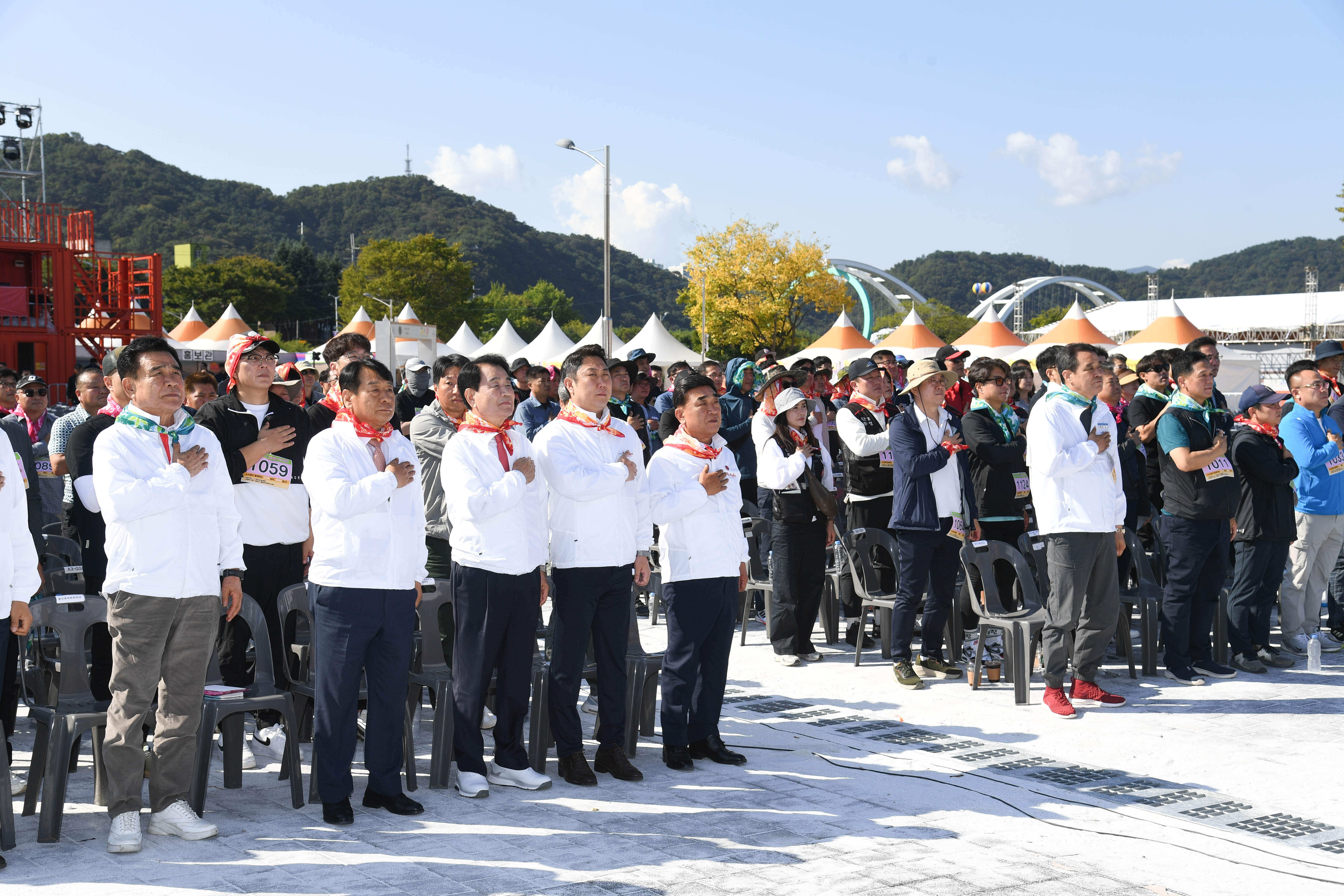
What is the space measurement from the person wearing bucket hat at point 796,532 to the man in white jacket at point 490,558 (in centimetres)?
286

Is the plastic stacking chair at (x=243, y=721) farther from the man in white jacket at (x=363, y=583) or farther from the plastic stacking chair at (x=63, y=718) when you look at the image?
the plastic stacking chair at (x=63, y=718)

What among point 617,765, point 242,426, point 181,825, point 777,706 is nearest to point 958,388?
point 777,706

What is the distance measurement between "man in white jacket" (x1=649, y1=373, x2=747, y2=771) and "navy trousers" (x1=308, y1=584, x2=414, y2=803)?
137 cm

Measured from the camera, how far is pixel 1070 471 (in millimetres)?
6832

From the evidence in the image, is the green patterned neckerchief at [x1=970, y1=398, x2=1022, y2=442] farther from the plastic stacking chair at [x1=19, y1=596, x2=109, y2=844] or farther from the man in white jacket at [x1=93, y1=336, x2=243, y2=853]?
the plastic stacking chair at [x1=19, y1=596, x2=109, y2=844]

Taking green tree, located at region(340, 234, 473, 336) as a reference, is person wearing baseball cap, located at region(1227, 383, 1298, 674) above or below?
below

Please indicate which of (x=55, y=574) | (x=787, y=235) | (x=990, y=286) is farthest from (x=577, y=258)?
(x=55, y=574)

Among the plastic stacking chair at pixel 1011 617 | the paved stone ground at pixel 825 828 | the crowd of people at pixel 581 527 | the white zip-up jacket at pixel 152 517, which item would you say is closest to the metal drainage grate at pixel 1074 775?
the paved stone ground at pixel 825 828

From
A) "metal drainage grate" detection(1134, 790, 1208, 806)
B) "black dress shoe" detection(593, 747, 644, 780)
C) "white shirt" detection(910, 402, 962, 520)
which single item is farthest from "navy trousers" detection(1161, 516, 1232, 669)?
A: "black dress shoe" detection(593, 747, 644, 780)

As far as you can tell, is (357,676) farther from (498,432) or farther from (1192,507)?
(1192,507)

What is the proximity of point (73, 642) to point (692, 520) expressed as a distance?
279cm

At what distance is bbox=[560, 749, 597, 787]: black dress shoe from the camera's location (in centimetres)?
546

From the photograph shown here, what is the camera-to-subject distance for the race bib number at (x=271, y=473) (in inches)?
227

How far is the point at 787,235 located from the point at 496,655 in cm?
4857
